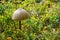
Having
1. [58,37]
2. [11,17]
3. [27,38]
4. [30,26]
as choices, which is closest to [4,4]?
[11,17]

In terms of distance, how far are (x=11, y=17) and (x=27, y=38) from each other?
1.13 feet

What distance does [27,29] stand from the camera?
2.06 metres

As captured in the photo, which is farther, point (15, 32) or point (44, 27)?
point (44, 27)

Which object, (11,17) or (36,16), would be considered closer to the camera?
(11,17)

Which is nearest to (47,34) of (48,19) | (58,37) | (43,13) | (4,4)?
(58,37)

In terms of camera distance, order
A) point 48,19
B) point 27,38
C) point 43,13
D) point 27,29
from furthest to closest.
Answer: point 43,13 < point 48,19 < point 27,29 < point 27,38

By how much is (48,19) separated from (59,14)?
0.52ft

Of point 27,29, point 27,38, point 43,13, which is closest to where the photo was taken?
point 27,38

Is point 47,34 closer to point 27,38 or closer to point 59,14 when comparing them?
point 27,38

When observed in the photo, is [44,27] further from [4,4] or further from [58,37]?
[4,4]

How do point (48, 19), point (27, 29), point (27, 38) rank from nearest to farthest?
1. point (27, 38)
2. point (27, 29)
3. point (48, 19)

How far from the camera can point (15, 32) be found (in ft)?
6.54

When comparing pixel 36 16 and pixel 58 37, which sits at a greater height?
pixel 36 16

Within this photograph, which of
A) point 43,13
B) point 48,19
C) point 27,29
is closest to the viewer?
point 27,29
